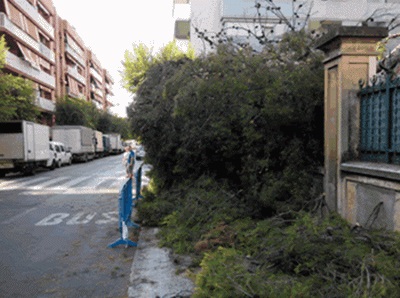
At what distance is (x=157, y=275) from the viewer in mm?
5453

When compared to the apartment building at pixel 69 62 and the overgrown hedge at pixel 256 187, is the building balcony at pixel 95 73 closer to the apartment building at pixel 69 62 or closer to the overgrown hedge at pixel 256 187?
the apartment building at pixel 69 62

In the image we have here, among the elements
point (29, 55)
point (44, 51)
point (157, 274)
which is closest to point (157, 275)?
point (157, 274)

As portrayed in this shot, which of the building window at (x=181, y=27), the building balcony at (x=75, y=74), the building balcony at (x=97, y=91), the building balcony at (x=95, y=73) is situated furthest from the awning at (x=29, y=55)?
the building balcony at (x=97, y=91)

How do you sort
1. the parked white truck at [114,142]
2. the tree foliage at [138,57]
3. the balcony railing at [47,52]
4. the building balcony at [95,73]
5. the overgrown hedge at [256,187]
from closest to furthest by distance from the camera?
the overgrown hedge at [256,187]
the tree foliage at [138,57]
the balcony railing at [47,52]
the parked white truck at [114,142]
the building balcony at [95,73]

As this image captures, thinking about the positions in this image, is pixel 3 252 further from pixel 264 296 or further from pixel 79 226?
pixel 264 296

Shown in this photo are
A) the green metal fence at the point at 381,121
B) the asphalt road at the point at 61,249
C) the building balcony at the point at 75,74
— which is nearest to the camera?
the asphalt road at the point at 61,249

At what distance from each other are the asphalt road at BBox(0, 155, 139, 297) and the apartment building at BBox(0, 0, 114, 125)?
28.4m

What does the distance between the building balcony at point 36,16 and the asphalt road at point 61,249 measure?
1311 inches

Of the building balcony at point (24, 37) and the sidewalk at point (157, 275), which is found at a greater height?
the building balcony at point (24, 37)

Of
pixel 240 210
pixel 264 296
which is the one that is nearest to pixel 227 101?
pixel 240 210

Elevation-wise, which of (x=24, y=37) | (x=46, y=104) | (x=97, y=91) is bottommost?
(x=46, y=104)

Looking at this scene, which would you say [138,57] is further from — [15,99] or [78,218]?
[78,218]

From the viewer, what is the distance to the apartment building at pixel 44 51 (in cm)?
3862

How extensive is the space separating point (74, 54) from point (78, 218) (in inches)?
2396
